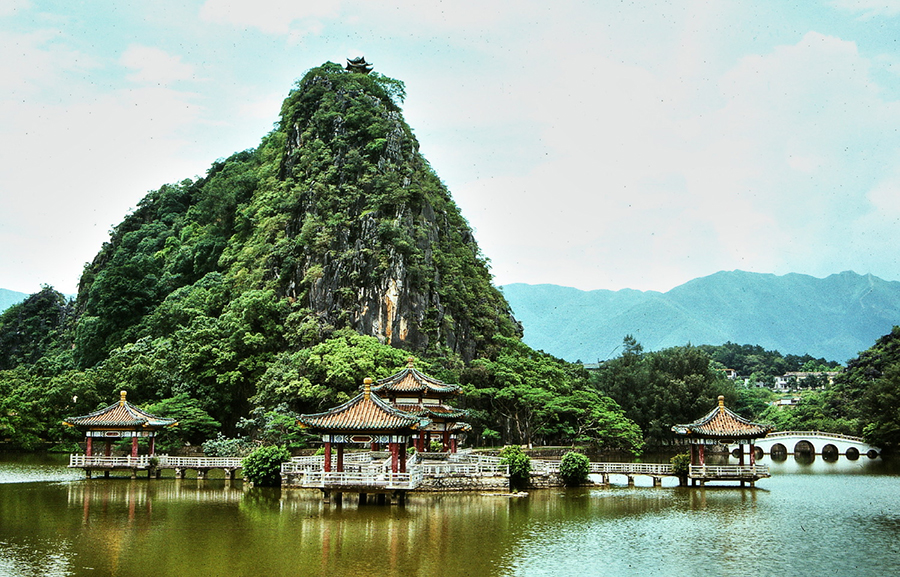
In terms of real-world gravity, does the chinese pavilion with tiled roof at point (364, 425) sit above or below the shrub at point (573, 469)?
above

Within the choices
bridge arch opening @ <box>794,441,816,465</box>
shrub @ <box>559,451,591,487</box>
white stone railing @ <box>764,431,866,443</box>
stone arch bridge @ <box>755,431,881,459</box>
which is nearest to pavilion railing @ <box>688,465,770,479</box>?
shrub @ <box>559,451,591,487</box>

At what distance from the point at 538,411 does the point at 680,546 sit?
27456 millimetres

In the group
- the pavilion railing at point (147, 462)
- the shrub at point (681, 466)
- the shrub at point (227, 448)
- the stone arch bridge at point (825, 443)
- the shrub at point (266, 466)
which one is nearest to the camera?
the shrub at point (266, 466)

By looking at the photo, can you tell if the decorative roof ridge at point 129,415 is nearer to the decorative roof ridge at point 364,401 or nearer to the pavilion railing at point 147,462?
the pavilion railing at point 147,462

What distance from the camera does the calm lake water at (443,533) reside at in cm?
1884

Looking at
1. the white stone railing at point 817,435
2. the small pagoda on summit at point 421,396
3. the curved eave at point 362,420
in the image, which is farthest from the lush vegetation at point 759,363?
the curved eave at point 362,420

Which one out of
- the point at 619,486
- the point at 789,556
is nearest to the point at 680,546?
the point at 789,556

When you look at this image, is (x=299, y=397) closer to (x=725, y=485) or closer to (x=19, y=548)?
(x=725, y=485)

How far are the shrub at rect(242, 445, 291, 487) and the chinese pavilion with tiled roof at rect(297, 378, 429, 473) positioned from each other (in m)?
4.67

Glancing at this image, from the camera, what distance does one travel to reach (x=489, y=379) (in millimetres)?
54875

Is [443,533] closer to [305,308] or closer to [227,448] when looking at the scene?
[227,448]

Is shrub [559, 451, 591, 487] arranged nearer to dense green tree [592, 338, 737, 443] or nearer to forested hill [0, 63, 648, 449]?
forested hill [0, 63, 648, 449]

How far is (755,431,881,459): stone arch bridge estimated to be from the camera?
6244 centimetres

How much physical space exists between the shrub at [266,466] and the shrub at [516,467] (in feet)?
30.6
